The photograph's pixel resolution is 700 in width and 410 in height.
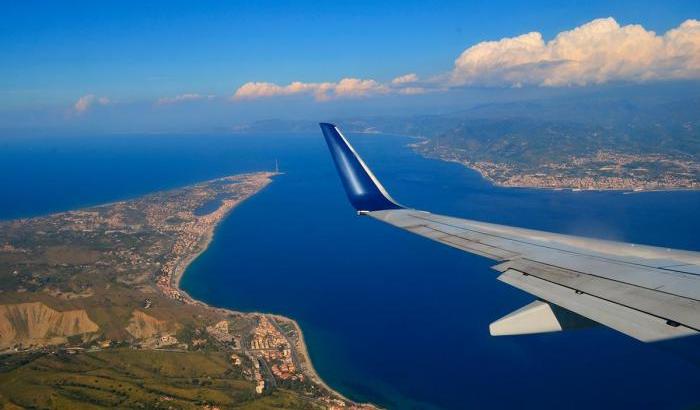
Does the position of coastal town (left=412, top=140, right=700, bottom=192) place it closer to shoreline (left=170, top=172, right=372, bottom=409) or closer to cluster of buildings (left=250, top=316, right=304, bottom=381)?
shoreline (left=170, top=172, right=372, bottom=409)

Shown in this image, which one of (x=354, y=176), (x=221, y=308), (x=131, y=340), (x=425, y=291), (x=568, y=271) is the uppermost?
(x=354, y=176)

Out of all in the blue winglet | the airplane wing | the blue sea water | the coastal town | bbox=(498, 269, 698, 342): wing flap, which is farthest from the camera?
the coastal town

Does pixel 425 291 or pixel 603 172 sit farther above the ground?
pixel 603 172

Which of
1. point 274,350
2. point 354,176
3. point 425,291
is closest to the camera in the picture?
point 354,176

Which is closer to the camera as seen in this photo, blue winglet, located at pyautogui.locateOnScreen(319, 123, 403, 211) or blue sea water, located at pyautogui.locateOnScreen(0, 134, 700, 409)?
blue winglet, located at pyautogui.locateOnScreen(319, 123, 403, 211)

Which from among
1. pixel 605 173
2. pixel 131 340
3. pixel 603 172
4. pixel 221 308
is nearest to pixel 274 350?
pixel 221 308

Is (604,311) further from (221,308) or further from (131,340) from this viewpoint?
(221,308)

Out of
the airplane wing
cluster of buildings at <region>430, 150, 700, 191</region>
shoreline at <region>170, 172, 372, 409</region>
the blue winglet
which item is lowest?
shoreline at <region>170, 172, 372, 409</region>

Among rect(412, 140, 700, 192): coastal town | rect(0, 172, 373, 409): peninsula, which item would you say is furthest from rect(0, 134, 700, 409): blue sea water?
rect(412, 140, 700, 192): coastal town
